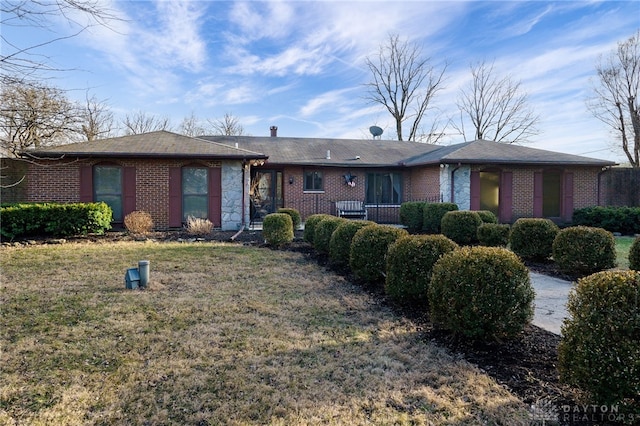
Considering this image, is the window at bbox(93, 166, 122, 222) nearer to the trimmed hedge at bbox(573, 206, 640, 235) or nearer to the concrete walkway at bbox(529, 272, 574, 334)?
the concrete walkway at bbox(529, 272, 574, 334)

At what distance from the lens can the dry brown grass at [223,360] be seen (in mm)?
2400

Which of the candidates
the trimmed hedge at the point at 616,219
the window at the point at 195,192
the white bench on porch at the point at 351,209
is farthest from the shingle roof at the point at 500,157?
the window at the point at 195,192

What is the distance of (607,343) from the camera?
2.20 metres

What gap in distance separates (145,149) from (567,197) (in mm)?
15770

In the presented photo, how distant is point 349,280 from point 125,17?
15.3 feet

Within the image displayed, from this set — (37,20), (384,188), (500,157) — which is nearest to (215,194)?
(384,188)

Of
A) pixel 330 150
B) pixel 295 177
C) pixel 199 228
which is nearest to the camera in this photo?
pixel 199 228

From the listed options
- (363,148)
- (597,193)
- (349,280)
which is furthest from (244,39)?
(597,193)

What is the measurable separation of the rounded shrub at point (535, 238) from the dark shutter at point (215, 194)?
8.71 m

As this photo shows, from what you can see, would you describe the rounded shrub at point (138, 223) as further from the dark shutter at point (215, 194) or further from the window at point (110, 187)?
the dark shutter at point (215, 194)

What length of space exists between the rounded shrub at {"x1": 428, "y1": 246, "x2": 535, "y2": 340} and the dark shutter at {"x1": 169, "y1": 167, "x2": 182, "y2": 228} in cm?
1044

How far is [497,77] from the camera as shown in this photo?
2941 centimetres

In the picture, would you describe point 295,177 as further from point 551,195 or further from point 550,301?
point 550,301

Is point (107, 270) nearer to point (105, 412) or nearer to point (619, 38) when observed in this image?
point (105, 412)
